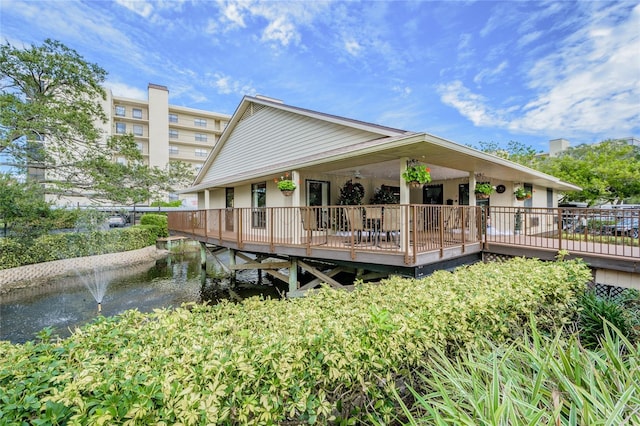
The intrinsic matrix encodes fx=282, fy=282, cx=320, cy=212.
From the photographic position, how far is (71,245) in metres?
14.6

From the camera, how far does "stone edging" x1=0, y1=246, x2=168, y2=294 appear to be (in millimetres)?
11766

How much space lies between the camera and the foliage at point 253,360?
5.16 feet

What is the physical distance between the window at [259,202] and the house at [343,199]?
0.05 m

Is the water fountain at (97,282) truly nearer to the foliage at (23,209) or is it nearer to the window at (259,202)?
the foliage at (23,209)

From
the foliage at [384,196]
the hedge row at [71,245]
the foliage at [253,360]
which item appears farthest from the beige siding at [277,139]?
the hedge row at [71,245]

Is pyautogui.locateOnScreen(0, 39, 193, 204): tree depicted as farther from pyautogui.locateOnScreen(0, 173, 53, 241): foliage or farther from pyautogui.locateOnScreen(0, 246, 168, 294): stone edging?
pyautogui.locateOnScreen(0, 246, 168, 294): stone edging

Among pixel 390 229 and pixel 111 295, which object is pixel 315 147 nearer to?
pixel 390 229

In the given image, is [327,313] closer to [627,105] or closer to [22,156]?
[22,156]

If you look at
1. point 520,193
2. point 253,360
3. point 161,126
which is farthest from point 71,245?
point 161,126

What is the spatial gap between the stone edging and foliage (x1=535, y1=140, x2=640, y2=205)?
3181cm

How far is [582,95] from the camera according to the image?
64.5 feet

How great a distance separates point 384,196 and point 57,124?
51.3 feet

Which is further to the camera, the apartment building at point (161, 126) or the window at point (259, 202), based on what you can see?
the apartment building at point (161, 126)

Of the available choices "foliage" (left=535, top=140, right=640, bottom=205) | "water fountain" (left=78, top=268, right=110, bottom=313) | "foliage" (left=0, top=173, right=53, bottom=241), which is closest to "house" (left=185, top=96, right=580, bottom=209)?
"water fountain" (left=78, top=268, right=110, bottom=313)
